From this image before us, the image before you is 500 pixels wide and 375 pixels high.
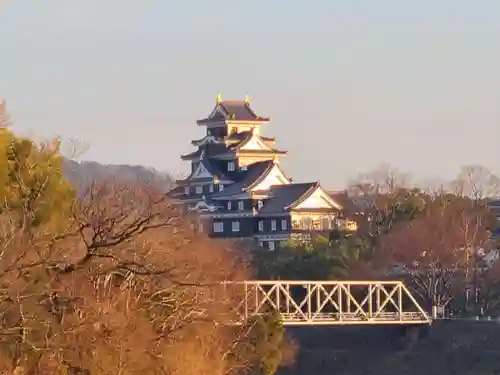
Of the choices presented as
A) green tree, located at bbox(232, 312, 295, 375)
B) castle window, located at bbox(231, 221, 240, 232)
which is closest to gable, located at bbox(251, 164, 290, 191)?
castle window, located at bbox(231, 221, 240, 232)

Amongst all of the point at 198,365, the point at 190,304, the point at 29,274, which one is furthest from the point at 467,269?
the point at 29,274

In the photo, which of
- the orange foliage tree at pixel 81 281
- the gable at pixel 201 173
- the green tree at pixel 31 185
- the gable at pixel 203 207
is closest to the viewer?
the orange foliage tree at pixel 81 281

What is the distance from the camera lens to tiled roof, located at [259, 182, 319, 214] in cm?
4525

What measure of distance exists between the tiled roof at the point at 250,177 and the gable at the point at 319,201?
2.22 meters

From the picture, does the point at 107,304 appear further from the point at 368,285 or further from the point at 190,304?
the point at 368,285

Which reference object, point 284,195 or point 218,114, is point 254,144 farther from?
point 284,195

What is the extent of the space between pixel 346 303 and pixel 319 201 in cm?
931

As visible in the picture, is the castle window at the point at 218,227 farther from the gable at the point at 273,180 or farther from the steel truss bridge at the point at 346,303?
the steel truss bridge at the point at 346,303

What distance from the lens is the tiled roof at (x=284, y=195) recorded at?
4525 cm

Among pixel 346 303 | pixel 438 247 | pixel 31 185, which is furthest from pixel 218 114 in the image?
pixel 31 185

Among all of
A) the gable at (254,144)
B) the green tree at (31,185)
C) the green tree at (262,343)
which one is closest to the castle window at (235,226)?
the gable at (254,144)

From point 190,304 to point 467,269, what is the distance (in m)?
22.3

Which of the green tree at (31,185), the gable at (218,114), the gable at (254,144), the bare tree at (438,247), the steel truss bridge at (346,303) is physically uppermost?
the gable at (218,114)

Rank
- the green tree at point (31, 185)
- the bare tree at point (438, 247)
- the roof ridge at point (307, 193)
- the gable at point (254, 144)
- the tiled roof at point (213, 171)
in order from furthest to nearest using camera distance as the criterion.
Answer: the gable at point (254, 144) < the tiled roof at point (213, 171) < the roof ridge at point (307, 193) < the bare tree at point (438, 247) < the green tree at point (31, 185)
